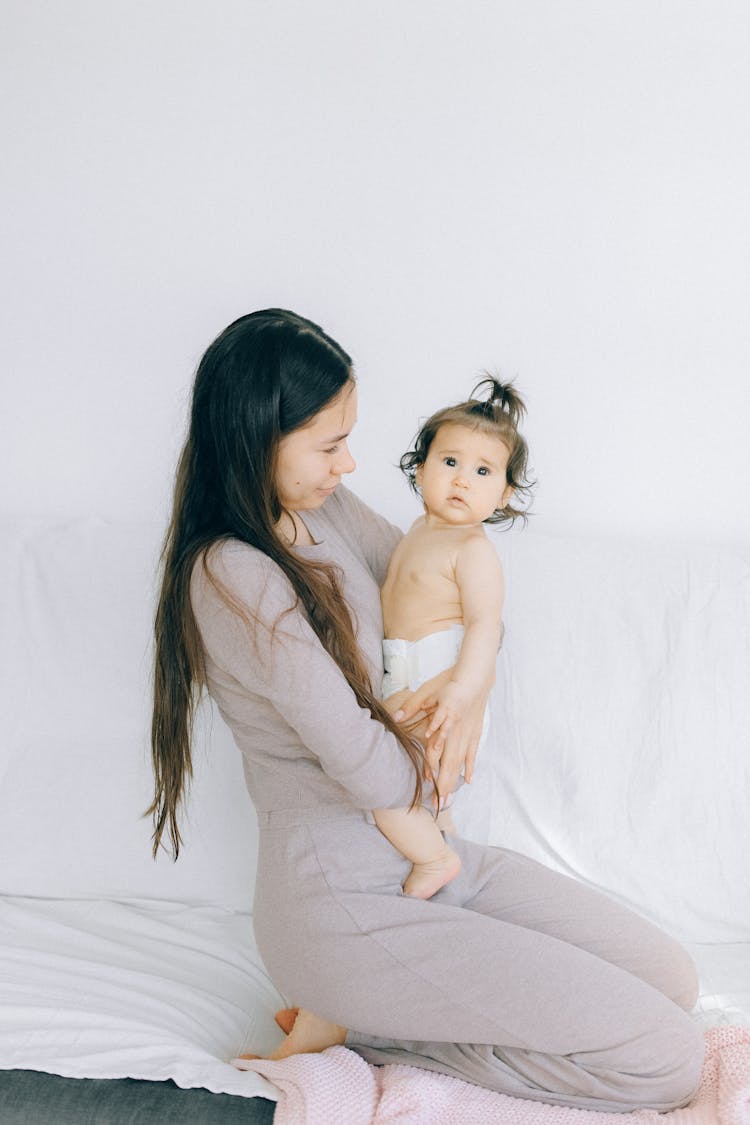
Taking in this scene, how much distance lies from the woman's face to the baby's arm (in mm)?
243

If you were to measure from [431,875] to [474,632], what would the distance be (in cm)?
35

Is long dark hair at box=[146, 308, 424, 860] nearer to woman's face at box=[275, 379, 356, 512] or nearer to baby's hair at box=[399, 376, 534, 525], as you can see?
woman's face at box=[275, 379, 356, 512]

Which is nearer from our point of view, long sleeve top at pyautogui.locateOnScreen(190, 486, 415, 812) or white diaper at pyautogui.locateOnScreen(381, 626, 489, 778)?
long sleeve top at pyautogui.locateOnScreen(190, 486, 415, 812)

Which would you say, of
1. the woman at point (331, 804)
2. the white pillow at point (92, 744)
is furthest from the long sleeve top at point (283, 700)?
the white pillow at point (92, 744)

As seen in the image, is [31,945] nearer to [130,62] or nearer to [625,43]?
[130,62]

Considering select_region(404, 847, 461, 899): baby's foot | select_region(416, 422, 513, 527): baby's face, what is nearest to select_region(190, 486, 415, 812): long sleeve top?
select_region(404, 847, 461, 899): baby's foot

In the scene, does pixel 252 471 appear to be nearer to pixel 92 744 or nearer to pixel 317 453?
pixel 317 453

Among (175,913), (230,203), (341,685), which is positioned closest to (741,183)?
(230,203)

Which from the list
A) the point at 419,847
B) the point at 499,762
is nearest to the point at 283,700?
the point at 419,847

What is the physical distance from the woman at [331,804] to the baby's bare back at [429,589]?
112mm

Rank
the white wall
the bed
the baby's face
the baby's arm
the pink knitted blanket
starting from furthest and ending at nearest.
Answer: the white wall < the bed < the baby's face < the baby's arm < the pink knitted blanket

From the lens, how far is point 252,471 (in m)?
1.30

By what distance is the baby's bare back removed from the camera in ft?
4.91

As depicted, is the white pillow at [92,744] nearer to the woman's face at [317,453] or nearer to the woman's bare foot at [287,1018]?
the woman's bare foot at [287,1018]
